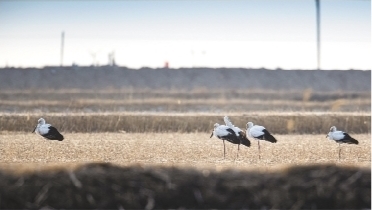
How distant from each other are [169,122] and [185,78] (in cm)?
4283

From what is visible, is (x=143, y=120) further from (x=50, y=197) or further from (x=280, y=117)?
(x=50, y=197)

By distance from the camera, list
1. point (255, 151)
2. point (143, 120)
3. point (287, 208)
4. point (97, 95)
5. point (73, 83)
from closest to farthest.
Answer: point (287, 208), point (255, 151), point (143, 120), point (97, 95), point (73, 83)

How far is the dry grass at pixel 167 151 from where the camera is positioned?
12.4 meters

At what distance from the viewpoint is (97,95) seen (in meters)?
46.9

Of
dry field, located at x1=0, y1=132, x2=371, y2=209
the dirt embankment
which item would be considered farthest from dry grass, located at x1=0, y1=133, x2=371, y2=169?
the dirt embankment

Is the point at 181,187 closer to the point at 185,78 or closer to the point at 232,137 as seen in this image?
the point at 232,137

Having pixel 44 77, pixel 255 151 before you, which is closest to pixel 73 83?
pixel 44 77

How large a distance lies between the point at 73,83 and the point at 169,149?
46736 mm

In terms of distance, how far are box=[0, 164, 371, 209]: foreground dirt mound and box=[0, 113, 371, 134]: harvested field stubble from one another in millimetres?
18655

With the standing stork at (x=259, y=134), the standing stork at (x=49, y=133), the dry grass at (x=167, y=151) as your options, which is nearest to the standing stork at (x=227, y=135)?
the dry grass at (x=167, y=151)

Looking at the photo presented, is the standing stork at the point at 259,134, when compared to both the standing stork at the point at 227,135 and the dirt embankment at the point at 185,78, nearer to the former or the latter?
the standing stork at the point at 227,135

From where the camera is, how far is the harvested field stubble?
71.8 feet

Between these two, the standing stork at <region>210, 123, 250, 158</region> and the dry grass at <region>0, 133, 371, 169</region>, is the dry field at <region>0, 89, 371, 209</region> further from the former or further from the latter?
the standing stork at <region>210, 123, 250, 158</region>

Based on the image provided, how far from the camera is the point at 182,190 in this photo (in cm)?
322
